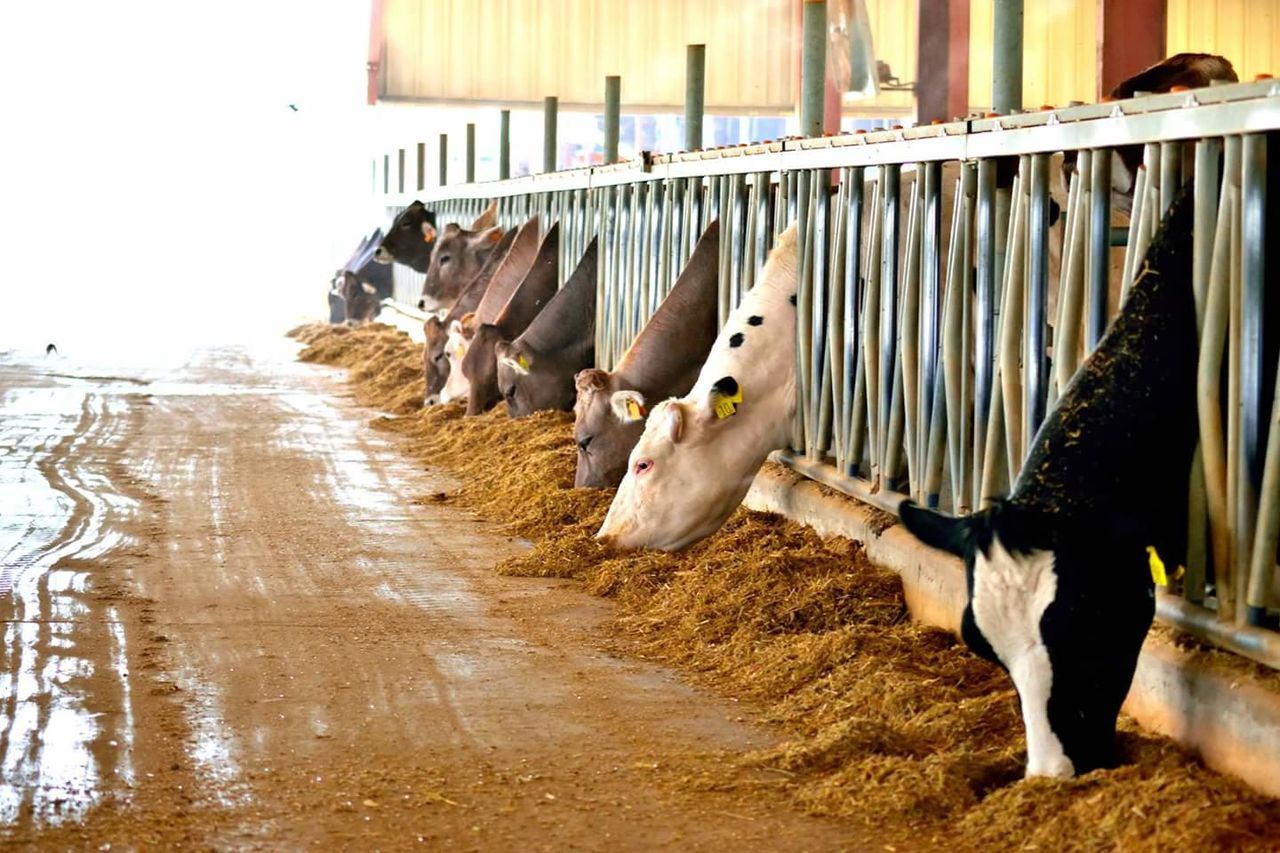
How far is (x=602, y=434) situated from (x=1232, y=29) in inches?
565

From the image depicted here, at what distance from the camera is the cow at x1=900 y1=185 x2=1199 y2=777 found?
12.5 ft

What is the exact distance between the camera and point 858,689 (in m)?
4.89

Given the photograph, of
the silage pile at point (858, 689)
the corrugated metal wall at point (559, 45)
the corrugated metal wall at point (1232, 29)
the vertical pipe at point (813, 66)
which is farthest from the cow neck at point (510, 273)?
the corrugated metal wall at point (559, 45)

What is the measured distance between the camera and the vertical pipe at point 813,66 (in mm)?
8609

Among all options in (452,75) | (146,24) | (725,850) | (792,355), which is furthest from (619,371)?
(146,24)

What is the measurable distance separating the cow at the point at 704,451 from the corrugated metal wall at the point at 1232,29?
14.1 meters

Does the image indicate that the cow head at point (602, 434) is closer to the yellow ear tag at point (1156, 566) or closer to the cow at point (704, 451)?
the cow at point (704, 451)

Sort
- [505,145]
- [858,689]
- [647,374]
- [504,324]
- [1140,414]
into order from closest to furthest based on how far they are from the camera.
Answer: [1140,414]
[858,689]
[647,374]
[504,324]
[505,145]

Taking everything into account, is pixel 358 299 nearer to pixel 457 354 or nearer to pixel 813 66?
pixel 457 354

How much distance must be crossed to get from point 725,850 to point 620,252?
24.4ft

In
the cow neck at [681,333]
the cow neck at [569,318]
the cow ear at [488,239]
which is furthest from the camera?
the cow ear at [488,239]

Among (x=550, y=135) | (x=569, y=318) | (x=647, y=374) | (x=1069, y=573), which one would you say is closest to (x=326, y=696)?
(x=1069, y=573)

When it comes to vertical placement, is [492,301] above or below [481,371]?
above

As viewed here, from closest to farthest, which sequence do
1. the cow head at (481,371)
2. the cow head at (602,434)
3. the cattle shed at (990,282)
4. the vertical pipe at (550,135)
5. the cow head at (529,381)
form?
1. the cattle shed at (990,282)
2. the cow head at (602,434)
3. the cow head at (529,381)
4. the cow head at (481,371)
5. the vertical pipe at (550,135)
